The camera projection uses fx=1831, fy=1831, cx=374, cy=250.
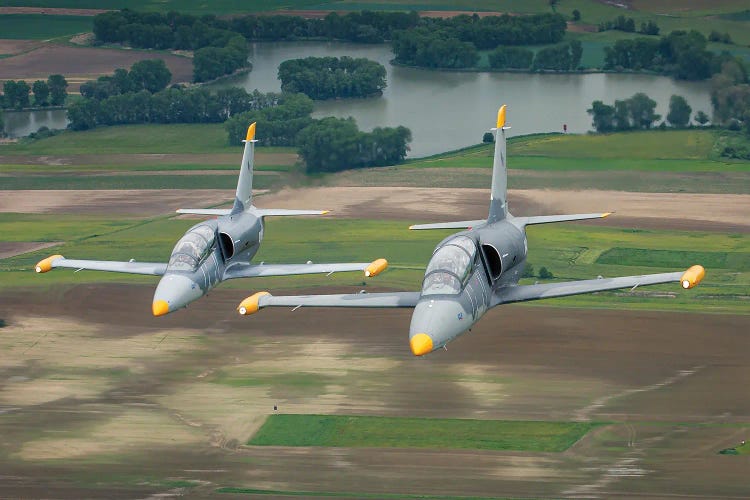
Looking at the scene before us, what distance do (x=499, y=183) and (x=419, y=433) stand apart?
652 inches

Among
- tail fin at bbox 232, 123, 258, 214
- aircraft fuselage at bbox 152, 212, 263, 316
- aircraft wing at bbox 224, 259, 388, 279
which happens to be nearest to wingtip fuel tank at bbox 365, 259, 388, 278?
aircraft wing at bbox 224, 259, 388, 279

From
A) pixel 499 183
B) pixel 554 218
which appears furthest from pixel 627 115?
pixel 554 218

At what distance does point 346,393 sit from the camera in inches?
4348

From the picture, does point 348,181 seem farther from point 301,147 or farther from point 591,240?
point 591,240

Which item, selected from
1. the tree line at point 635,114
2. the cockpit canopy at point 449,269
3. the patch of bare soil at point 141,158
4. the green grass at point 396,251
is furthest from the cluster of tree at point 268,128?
the cockpit canopy at point 449,269

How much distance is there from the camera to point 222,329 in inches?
4860

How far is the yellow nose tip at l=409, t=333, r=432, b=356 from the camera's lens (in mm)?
92688

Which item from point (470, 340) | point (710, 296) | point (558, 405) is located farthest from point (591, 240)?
point (558, 405)

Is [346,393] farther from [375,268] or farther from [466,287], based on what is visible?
[466,287]

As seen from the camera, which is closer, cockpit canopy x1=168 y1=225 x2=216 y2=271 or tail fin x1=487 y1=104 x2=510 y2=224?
cockpit canopy x1=168 y1=225 x2=216 y2=271

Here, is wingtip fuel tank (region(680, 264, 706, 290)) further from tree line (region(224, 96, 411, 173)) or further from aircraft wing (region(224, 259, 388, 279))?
tree line (region(224, 96, 411, 173))

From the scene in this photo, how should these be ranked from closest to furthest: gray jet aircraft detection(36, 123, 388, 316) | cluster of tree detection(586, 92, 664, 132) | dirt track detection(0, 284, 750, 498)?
1. dirt track detection(0, 284, 750, 498)
2. gray jet aircraft detection(36, 123, 388, 316)
3. cluster of tree detection(586, 92, 664, 132)

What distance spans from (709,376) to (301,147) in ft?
236

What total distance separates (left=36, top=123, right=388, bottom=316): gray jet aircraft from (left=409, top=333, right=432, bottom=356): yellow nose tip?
1041 centimetres
